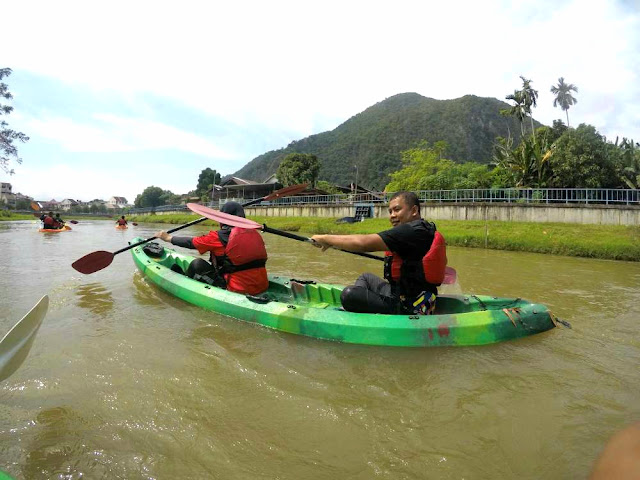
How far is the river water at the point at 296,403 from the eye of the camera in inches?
78.5

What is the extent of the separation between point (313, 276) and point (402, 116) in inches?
3949

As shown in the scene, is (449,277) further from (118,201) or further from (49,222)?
(118,201)

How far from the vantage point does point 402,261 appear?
11.6ft

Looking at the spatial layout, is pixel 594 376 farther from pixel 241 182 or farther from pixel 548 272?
pixel 241 182

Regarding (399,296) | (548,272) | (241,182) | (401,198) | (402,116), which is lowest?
(548,272)

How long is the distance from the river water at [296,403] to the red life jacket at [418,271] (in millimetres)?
605

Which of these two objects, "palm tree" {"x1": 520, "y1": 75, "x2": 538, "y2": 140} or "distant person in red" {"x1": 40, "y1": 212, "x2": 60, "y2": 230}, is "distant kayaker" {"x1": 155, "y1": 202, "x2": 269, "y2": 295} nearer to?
"distant person in red" {"x1": 40, "y1": 212, "x2": 60, "y2": 230}

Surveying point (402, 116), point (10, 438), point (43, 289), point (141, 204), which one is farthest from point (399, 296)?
point (402, 116)

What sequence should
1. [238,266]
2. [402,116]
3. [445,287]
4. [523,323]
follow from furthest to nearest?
[402,116], [445,287], [238,266], [523,323]

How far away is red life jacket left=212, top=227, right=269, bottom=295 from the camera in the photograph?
4.56 metres

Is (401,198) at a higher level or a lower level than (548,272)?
higher

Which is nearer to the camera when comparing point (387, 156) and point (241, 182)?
point (241, 182)

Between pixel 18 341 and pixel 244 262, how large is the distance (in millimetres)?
2555

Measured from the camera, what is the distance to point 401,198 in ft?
11.4
